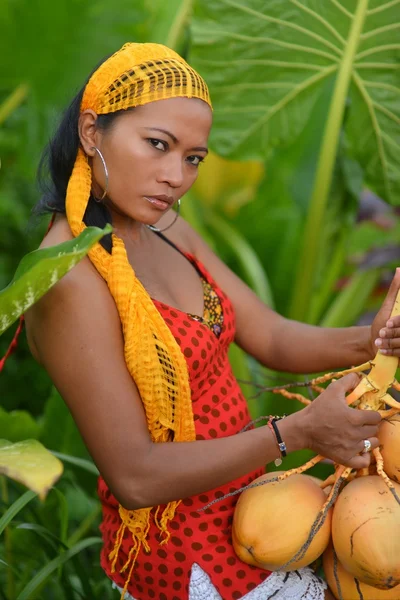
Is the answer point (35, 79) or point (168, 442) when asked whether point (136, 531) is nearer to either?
point (168, 442)

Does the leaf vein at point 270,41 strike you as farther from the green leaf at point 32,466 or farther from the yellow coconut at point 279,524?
the green leaf at point 32,466

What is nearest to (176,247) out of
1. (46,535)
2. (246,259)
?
(46,535)

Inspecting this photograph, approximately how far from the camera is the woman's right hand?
1321 millimetres

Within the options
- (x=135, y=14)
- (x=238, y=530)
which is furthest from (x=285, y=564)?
(x=135, y=14)

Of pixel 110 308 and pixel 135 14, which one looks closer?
pixel 110 308

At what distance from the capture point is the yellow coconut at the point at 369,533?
130 cm

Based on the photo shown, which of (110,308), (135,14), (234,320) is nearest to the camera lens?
(110,308)

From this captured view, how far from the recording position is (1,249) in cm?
327

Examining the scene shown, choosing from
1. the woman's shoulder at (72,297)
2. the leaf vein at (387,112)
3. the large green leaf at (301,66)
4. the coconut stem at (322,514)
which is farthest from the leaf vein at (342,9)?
the coconut stem at (322,514)

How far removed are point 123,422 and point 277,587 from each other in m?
0.38

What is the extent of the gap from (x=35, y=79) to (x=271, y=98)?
1012 mm

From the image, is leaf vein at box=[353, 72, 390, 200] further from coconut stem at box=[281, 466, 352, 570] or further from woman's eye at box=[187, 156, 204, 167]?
coconut stem at box=[281, 466, 352, 570]

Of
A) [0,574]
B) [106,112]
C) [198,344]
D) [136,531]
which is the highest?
[106,112]

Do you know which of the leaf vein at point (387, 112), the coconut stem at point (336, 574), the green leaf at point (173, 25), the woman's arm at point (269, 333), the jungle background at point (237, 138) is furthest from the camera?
the green leaf at point (173, 25)
